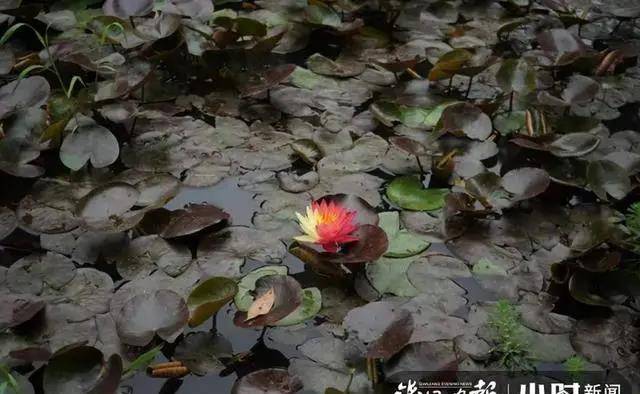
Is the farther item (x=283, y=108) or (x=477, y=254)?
(x=283, y=108)

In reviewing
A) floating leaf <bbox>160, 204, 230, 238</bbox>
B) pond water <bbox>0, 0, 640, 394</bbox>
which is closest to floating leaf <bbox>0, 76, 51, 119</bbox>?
pond water <bbox>0, 0, 640, 394</bbox>

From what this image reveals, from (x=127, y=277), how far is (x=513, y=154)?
41.4 inches

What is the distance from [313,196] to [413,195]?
247 mm

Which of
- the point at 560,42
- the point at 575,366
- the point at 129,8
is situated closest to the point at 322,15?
the point at 129,8

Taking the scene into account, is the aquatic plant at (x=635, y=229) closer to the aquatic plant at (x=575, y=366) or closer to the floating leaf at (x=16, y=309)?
the aquatic plant at (x=575, y=366)

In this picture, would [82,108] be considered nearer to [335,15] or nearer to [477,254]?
[335,15]

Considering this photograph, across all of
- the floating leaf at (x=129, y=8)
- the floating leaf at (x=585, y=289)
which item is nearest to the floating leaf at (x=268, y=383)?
the floating leaf at (x=585, y=289)

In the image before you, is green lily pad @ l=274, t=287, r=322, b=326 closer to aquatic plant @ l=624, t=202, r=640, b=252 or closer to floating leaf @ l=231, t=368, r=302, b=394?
floating leaf @ l=231, t=368, r=302, b=394

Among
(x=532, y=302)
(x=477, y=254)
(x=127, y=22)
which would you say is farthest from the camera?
(x=127, y=22)

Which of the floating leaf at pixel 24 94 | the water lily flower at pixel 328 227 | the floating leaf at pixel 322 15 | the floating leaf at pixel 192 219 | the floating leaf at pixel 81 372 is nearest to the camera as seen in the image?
the floating leaf at pixel 81 372

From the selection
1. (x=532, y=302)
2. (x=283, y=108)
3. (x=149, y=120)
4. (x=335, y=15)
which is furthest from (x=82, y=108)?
(x=532, y=302)

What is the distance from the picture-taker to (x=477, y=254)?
1615mm

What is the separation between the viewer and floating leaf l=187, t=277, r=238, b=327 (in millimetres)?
1379

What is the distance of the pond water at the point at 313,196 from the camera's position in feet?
4.53
